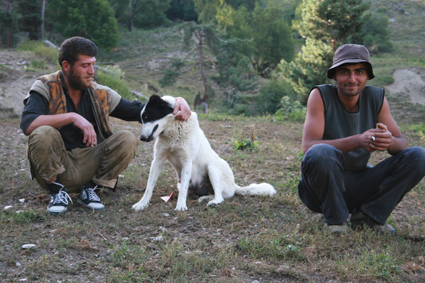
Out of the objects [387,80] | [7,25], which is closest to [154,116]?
[387,80]

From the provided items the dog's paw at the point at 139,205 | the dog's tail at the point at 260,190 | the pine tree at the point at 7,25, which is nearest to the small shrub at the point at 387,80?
the dog's tail at the point at 260,190

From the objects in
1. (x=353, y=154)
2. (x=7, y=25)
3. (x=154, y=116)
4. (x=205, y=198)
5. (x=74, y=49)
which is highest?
(x=7, y=25)

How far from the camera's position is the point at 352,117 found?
3141 millimetres

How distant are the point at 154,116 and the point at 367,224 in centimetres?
218

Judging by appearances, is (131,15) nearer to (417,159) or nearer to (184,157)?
(184,157)

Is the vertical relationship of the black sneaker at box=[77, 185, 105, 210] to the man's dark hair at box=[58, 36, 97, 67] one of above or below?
below

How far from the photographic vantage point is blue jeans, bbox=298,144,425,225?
2.85 m

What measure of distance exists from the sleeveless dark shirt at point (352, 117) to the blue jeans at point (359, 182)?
0.18m

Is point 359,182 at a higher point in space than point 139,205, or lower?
higher

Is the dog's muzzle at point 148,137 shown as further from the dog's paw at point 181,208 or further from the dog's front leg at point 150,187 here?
the dog's paw at point 181,208

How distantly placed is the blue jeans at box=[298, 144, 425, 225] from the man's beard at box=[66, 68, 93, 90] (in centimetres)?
220

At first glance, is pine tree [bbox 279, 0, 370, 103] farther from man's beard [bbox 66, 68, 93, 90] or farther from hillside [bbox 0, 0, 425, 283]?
man's beard [bbox 66, 68, 93, 90]

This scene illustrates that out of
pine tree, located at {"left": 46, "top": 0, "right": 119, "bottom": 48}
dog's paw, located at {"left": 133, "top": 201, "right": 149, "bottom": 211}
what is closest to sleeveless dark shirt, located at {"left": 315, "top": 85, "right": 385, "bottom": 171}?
dog's paw, located at {"left": 133, "top": 201, "right": 149, "bottom": 211}

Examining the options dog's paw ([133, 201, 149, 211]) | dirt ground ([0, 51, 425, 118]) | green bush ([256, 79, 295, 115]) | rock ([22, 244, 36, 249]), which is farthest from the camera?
green bush ([256, 79, 295, 115])
